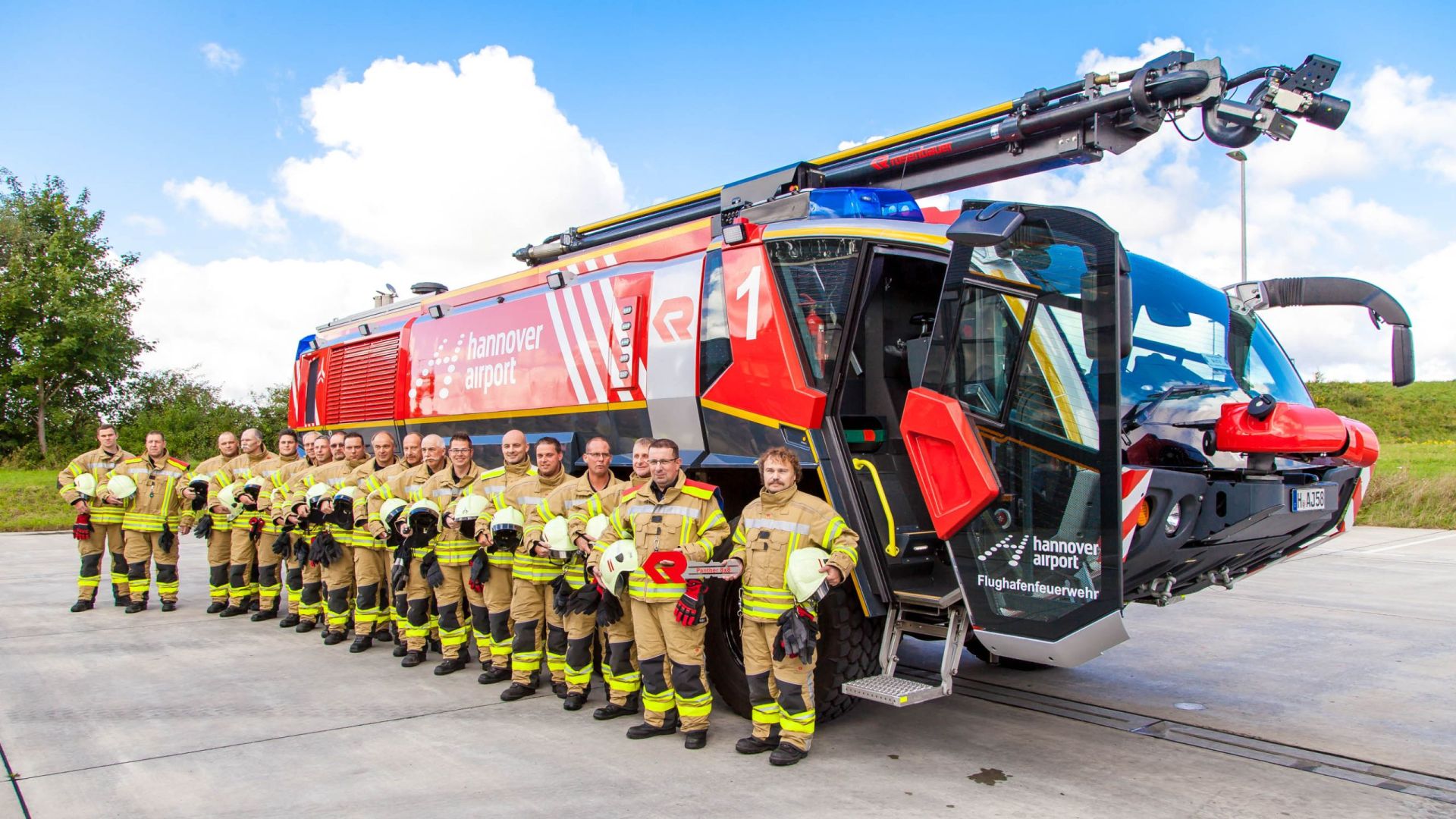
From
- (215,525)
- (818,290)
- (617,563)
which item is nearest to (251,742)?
(617,563)

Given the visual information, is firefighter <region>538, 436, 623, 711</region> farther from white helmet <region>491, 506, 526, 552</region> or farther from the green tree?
the green tree

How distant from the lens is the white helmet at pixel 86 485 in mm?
8820

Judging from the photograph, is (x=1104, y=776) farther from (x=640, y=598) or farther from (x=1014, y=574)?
(x=640, y=598)

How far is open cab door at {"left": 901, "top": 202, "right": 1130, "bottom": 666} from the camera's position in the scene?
3.91 m

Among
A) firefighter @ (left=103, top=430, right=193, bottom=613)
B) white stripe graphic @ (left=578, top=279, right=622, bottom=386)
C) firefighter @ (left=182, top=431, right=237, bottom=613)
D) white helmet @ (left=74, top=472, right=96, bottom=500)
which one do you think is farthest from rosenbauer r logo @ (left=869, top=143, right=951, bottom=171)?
white helmet @ (left=74, top=472, right=96, bottom=500)

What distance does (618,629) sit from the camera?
545cm

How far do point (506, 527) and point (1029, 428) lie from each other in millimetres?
3289

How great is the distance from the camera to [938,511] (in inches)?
171

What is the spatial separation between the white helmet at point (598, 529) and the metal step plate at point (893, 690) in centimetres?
149

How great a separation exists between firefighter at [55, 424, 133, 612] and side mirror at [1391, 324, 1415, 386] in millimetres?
9641

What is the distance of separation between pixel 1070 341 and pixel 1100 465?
0.53 m

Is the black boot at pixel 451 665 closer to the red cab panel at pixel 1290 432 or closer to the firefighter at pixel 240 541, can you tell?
the firefighter at pixel 240 541

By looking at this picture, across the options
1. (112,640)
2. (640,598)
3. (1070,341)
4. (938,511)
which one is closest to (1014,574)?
(938,511)

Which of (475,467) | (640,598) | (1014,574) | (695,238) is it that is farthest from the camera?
(475,467)
